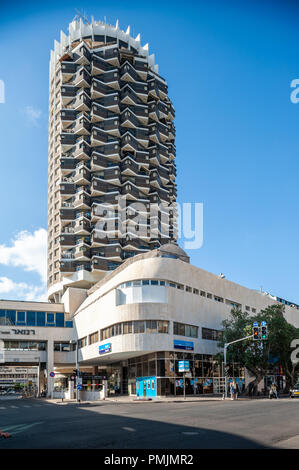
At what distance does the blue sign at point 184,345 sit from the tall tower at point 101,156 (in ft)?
138

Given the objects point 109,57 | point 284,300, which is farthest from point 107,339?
point 109,57

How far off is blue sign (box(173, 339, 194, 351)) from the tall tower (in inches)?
1654

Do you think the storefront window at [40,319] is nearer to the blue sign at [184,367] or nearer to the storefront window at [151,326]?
the storefront window at [151,326]

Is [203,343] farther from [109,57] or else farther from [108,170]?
[109,57]

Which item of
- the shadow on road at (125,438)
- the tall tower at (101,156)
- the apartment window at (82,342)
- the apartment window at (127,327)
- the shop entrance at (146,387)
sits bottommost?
the shop entrance at (146,387)

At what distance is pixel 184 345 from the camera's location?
53781mm

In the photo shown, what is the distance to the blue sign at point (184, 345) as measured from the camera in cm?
5251

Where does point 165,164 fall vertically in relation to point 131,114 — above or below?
below

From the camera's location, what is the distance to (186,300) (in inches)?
2222

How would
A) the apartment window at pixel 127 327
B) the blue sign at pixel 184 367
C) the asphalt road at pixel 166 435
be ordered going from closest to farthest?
the asphalt road at pixel 166 435 < the blue sign at pixel 184 367 < the apartment window at pixel 127 327

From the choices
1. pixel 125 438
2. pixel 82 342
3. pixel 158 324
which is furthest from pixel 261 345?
pixel 125 438

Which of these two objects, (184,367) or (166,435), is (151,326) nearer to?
(184,367)

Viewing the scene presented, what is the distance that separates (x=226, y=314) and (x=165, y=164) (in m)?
59.9

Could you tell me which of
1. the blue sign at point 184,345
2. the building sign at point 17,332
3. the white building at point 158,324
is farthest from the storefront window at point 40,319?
the blue sign at point 184,345
